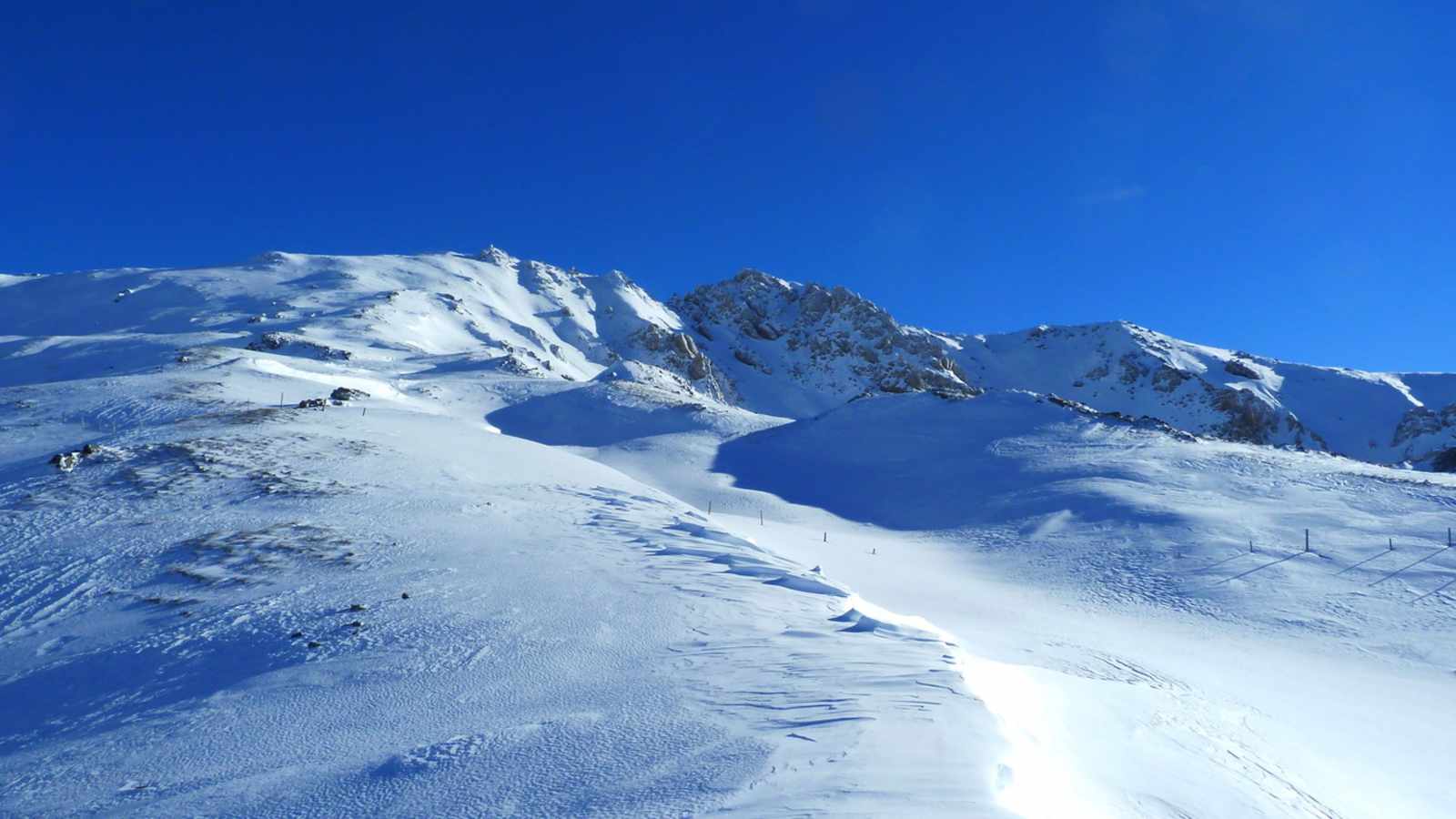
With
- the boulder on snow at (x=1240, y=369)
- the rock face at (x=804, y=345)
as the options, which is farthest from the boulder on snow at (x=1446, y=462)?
the boulder on snow at (x=1240, y=369)

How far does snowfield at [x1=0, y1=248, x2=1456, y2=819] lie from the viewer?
6.76 metres

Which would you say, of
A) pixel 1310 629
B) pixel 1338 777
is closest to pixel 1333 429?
pixel 1310 629

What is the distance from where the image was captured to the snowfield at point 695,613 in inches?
266

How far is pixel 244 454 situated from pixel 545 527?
775cm

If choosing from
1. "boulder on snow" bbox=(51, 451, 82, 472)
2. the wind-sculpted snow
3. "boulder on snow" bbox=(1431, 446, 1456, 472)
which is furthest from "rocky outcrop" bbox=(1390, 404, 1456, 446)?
"boulder on snow" bbox=(51, 451, 82, 472)

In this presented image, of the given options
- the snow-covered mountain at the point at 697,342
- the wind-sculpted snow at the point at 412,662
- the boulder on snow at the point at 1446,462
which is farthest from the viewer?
the snow-covered mountain at the point at 697,342

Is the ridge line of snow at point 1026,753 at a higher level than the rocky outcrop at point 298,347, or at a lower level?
lower

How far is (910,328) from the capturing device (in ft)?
450

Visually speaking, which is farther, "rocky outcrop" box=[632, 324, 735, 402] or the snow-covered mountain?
"rocky outcrop" box=[632, 324, 735, 402]

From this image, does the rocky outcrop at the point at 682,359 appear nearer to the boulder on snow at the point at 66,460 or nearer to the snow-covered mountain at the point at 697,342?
the snow-covered mountain at the point at 697,342

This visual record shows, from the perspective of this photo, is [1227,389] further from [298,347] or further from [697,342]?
[298,347]

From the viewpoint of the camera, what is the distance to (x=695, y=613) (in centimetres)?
1110

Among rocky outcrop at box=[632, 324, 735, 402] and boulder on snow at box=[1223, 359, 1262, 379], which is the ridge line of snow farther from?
boulder on snow at box=[1223, 359, 1262, 379]

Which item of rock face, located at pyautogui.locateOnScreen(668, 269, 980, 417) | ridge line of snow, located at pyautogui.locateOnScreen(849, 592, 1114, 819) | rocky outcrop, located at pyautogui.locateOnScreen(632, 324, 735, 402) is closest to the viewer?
ridge line of snow, located at pyautogui.locateOnScreen(849, 592, 1114, 819)
